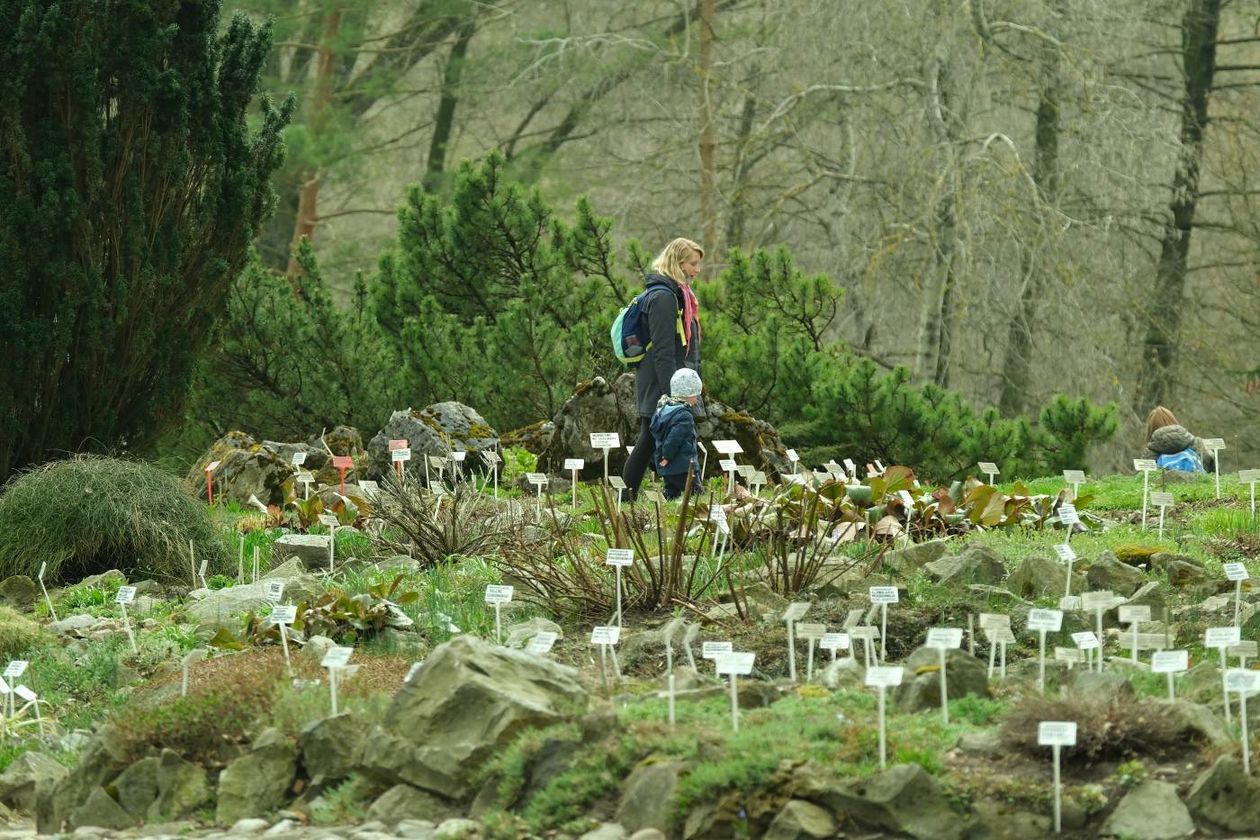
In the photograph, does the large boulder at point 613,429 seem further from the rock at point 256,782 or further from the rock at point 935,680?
the rock at point 256,782

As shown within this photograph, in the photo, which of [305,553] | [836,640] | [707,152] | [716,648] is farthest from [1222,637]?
[707,152]

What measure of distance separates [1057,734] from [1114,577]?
9.46 ft

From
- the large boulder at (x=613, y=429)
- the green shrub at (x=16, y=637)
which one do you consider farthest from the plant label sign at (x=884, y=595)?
the large boulder at (x=613, y=429)

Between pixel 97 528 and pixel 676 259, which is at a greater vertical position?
pixel 676 259

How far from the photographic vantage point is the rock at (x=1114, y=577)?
6.88 metres

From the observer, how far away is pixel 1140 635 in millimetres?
5465

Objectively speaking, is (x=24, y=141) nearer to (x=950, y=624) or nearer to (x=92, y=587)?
(x=92, y=587)

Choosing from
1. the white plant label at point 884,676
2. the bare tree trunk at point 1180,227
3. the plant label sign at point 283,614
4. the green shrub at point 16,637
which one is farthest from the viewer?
the bare tree trunk at point 1180,227

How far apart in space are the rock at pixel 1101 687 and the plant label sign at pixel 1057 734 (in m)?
0.39

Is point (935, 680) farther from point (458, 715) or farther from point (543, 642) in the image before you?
point (458, 715)

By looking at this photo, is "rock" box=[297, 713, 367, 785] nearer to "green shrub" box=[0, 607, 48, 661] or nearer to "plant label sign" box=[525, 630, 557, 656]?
"plant label sign" box=[525, 630, 557, 656]

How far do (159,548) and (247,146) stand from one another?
11.3 ft

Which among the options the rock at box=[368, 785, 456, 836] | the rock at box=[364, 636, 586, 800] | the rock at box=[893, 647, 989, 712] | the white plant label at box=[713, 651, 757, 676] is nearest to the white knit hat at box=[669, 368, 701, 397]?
the rock at box=[893, 647, 989, 712]

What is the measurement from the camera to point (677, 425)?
971 centimetres
